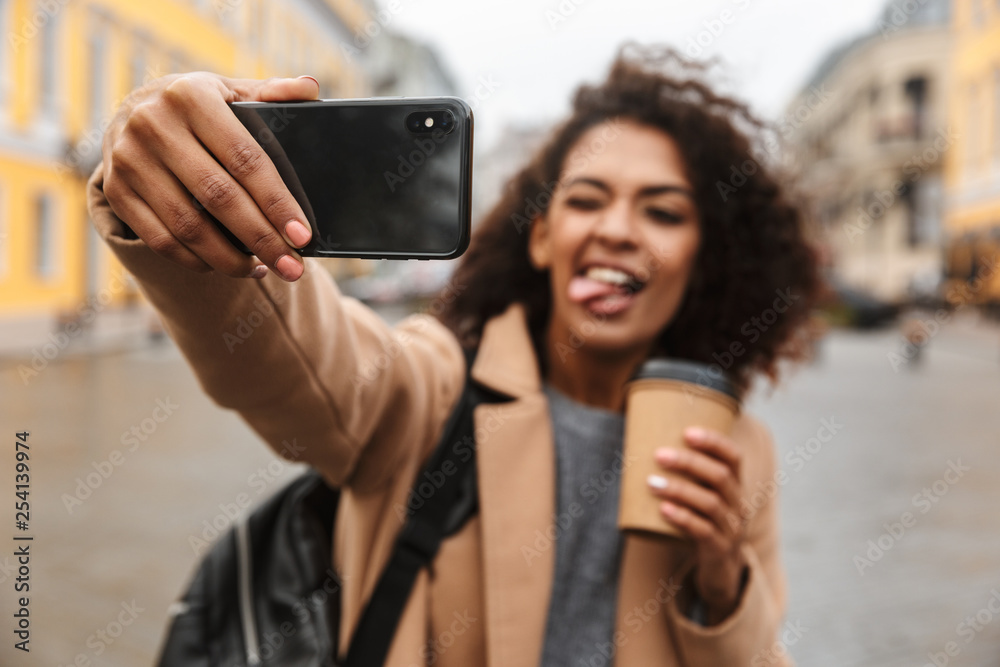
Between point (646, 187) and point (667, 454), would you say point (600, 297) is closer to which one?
point (646, 187)

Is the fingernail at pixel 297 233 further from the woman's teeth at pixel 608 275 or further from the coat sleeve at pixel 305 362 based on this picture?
the woman's teeth at pixel 608 275

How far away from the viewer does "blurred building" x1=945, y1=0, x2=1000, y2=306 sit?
22.4 meters

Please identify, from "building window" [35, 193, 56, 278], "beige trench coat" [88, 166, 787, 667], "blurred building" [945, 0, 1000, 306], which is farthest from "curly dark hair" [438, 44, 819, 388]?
"blurred building" [945, 0, 1000, 306]

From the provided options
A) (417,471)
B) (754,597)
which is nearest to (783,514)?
(754,597)

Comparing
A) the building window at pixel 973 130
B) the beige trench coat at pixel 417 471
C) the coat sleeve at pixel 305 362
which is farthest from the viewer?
the building window at pixel 973 130

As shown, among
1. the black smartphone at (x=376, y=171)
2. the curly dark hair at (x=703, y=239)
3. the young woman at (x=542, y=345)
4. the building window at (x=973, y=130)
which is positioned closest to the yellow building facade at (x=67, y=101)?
the curly dark hair at (x=703, y=239)

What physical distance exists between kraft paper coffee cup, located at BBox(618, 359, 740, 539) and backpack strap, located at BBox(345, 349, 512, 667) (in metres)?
0.33

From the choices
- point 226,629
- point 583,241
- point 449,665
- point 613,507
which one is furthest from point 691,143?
point 226,629

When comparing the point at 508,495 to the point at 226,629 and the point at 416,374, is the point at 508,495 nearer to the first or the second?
the point at 416,374

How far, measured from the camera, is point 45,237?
17891 mm

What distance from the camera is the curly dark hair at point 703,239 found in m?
1.96

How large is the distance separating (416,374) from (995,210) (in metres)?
27.2

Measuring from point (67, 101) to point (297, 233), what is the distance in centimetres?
1982

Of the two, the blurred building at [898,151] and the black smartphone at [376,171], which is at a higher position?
the blurred building at [898,151]
